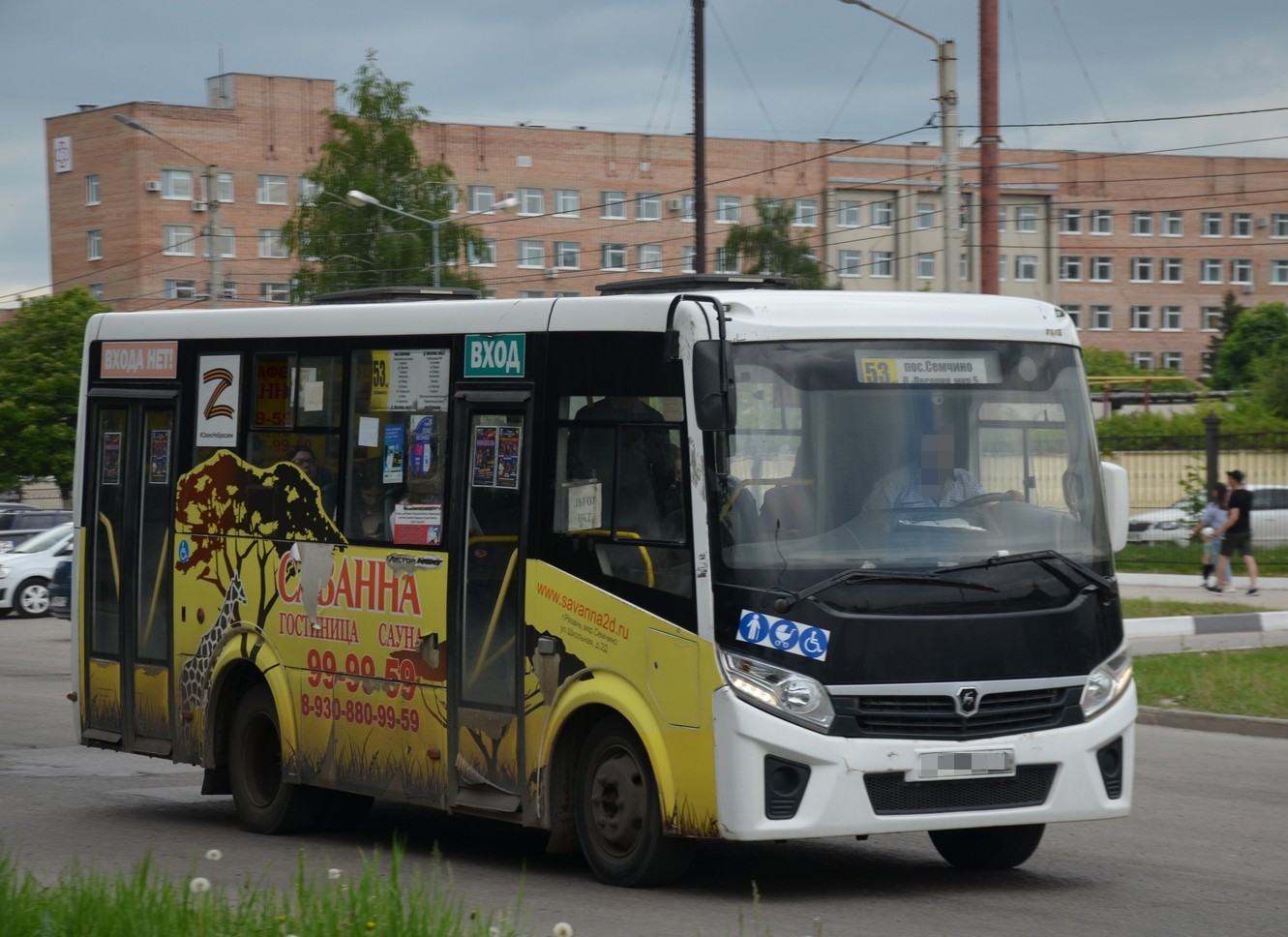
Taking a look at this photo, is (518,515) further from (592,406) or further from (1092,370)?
(1092,370)

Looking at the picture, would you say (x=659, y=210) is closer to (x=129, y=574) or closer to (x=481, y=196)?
(x=481, y=196)

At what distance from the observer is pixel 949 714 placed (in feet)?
25.7

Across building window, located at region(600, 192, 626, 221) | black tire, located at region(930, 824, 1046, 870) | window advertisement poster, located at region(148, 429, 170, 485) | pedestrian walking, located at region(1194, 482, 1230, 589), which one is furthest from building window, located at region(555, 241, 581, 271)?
black tire, located at region(930, 824, 1046, 870)

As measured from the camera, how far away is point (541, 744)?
28.5 feet

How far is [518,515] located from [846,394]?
174 cm

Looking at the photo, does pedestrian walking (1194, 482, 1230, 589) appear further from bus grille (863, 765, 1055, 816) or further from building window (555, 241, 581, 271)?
building window (555, 241, 581, 271)

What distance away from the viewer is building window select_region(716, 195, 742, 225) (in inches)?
3866

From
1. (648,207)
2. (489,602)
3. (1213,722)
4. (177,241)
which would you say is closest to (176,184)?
(177,241)

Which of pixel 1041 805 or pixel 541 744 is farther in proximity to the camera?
pixel 541 744

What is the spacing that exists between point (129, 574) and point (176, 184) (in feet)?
251

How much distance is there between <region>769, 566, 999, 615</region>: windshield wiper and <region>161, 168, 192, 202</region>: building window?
80519 mm

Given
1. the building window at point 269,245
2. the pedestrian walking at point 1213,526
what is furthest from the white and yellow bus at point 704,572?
the building window at point 269,245

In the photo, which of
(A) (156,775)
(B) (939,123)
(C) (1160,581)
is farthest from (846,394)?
(C) (1160,581)

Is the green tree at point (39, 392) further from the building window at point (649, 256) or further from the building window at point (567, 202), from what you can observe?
the building window at point (649, 256)
